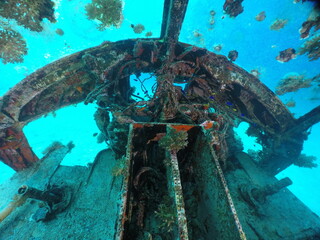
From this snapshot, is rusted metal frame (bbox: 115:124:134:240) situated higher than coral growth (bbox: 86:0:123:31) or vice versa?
coral growth (bbox: 86:0:123:31)

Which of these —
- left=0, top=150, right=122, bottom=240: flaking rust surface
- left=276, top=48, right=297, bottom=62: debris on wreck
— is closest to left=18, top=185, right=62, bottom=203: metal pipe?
left=0, top=150, right=122, bottom=240: flaking rust surface

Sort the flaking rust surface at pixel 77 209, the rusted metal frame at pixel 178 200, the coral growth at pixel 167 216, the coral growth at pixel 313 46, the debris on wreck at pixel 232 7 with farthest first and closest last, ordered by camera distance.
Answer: the debris on wreck at pixel 232 7, the coral growth at pixel 313 46, the flaking rust surface at pixel 77 209, the coral growth at pixel 167 216, the rusted metal frame at pixel 178 200

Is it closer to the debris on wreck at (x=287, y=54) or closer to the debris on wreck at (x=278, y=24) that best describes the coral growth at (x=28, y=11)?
the debris on wreck at (x=287, y=54)

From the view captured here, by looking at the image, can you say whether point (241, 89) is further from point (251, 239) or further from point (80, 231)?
point (80, 231)

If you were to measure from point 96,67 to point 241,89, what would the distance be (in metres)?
6.56

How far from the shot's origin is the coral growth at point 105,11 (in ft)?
26.4

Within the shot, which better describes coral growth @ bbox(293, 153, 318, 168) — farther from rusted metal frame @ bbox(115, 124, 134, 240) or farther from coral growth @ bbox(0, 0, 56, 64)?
coral growth @ bbox(0, 0, 56, 64)

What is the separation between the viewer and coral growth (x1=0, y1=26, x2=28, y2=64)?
621cm

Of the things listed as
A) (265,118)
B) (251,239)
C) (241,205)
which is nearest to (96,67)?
(241,205)

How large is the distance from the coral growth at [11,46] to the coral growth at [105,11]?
147 inches

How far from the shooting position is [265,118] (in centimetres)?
725

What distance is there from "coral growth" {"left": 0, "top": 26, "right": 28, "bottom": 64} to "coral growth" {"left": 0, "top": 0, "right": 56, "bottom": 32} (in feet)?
3.22

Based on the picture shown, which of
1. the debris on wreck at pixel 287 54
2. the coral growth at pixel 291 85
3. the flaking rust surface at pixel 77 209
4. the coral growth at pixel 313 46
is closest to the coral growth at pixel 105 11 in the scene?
the flaking rust surface at pixel 77 209

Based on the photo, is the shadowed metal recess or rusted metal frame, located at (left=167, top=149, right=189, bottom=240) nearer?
rusted metal frame, located at (left=167, top=149, right=189, bottom=240)
